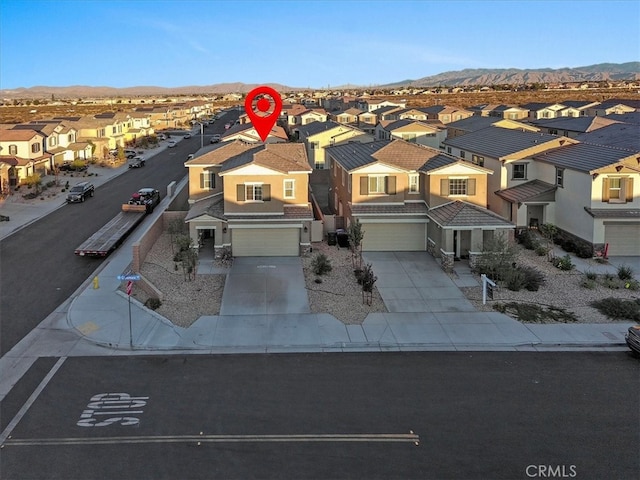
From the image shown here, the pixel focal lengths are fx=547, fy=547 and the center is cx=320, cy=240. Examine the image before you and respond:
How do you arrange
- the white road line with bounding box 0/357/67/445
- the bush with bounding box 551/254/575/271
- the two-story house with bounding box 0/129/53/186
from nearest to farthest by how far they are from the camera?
the white road line with bounding box 0/357/67/445, the bush with bounding box 551/254/575/271, the two-story house with bounding box 0/129/53/186

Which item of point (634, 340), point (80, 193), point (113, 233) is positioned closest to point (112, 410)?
point (634, 340)

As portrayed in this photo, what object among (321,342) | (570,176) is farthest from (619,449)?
(570,176)

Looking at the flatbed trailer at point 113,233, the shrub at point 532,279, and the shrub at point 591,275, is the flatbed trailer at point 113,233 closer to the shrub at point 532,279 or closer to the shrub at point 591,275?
Result: the shrub at point 532,279

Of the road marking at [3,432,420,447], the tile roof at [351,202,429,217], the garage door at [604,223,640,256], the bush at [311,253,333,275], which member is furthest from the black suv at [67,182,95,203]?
the garage door at [604,223,640,256]

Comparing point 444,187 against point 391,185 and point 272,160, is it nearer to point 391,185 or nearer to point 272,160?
point 391,185

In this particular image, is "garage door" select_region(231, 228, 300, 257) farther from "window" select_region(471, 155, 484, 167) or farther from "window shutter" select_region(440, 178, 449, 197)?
"window" select_region(471, 155, 484, 167)

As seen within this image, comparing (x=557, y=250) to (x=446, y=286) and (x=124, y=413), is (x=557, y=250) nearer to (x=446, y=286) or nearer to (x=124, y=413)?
(x=446, y=286)

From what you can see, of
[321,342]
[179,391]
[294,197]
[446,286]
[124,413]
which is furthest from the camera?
[294,197]
